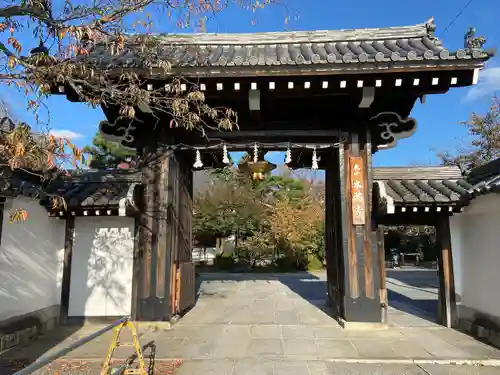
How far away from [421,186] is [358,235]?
165cm

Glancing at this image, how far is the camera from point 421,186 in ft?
23.3

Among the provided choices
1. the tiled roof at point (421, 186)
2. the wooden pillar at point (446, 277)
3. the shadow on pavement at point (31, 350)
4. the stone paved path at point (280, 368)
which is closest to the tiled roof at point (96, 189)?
the shadow on pavement at point (31, 350)

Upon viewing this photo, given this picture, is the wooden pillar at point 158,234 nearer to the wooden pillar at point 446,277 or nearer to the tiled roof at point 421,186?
the tiled roof at point 421,186

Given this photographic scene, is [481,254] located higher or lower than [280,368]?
higher

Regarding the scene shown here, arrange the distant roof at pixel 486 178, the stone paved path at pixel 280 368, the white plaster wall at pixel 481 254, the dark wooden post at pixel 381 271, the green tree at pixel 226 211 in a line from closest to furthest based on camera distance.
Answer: the stone paved path at pixel 280 368 < the distant roof at pixel 486 178 < the white plaster wall at pixel 481 254 < the dark wooden post at pixel 381 271 < the green tree at pixel 226 211

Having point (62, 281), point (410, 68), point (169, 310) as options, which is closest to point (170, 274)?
point (169, 310)

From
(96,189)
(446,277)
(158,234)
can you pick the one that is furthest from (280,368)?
(96,189)

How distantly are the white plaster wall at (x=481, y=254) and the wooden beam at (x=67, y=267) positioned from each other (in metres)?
7.56

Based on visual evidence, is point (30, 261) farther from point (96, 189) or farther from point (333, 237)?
point (333, 237)

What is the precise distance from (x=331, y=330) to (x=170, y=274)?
123 inches

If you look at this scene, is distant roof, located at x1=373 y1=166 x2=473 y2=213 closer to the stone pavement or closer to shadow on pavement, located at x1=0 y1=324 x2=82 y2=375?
the stone pavement

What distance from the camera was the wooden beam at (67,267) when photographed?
7066mm

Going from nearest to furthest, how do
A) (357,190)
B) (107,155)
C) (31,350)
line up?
1. (31,350)
2. (357,190)
3. (107,155)

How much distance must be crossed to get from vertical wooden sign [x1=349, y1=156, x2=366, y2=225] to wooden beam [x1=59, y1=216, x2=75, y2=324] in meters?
5.50
